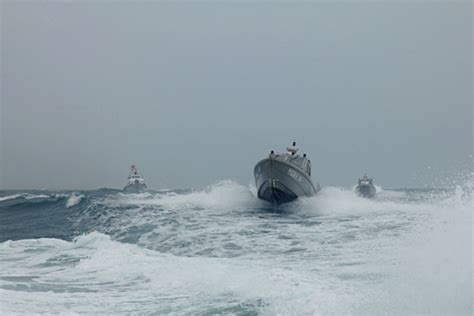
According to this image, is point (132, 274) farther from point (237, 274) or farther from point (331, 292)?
point (331, 292)

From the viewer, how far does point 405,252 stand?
42.3 feet

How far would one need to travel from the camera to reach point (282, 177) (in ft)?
102

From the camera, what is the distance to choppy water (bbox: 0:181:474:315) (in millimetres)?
9555

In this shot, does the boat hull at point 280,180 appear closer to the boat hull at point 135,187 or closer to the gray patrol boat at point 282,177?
the gray patrol boat at point 282,177

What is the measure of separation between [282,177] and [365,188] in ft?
77.2

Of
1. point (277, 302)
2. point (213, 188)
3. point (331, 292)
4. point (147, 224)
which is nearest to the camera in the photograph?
point (277, 302)

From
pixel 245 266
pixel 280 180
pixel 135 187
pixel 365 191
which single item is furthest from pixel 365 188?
pixel 245 266

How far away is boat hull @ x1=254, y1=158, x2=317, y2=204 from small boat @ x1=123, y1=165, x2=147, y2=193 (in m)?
44.3

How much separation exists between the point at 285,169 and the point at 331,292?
20835 mm

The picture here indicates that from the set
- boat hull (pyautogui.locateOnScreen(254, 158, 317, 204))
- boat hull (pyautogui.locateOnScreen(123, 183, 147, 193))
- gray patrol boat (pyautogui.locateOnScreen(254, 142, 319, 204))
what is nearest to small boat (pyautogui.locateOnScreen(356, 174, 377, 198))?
gray patrol boat (pyautogui.locateOnScreen(254, 142, 319, 204))

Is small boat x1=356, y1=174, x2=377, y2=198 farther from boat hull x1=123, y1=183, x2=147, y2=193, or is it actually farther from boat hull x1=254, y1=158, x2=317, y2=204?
boat hull x1=123, y1=183, x2=147, y2=193

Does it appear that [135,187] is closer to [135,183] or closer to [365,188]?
[135,183]

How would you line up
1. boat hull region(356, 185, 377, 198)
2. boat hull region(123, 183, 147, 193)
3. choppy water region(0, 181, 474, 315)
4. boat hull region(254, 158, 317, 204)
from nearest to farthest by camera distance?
choppy water region(0, 181, 474, 315) → boat hull region(254, 158, 317, 204) → boat hull region(356, 185, 377, 198) → boat hull region(123, 183, 147, 193)

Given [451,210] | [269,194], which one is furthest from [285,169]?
[451,210]
